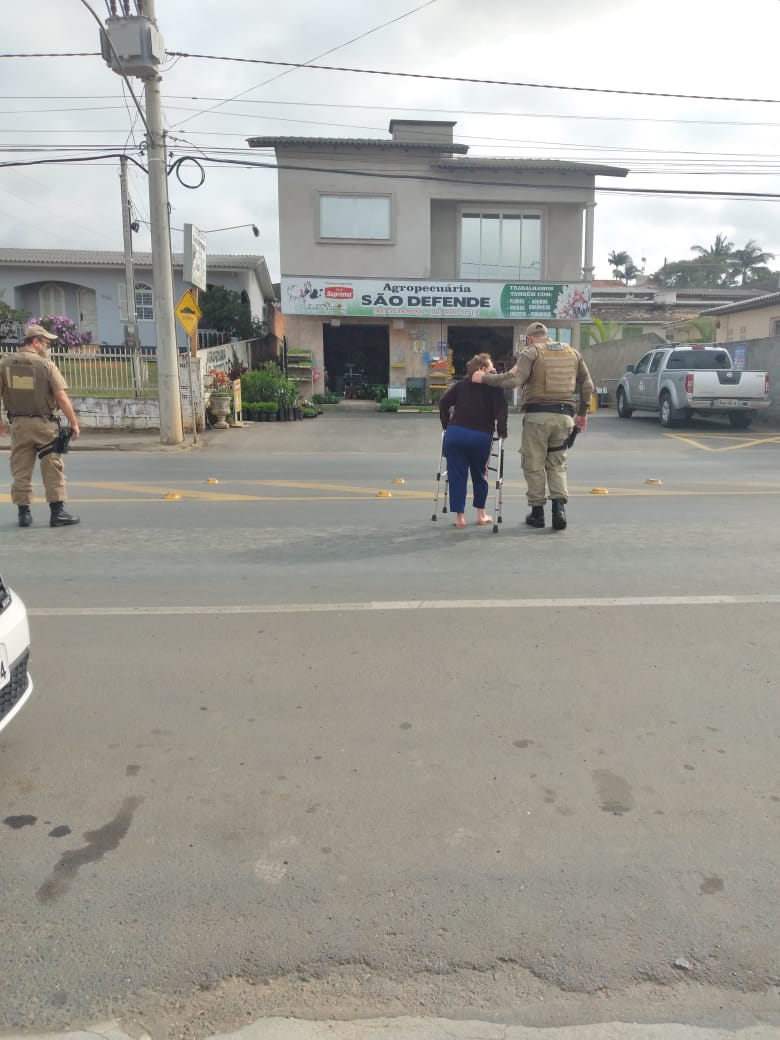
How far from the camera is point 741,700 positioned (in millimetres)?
4082

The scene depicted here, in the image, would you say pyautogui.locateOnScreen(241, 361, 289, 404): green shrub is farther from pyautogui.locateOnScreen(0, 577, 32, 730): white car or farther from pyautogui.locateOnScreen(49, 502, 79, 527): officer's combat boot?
pyautogui.locateOnScreen(0, 577, 32, 730): white car

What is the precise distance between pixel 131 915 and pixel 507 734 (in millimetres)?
1814

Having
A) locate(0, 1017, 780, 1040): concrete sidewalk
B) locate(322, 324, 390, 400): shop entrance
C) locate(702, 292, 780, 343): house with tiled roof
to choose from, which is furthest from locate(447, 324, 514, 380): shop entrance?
locate(0, 1017, 780, 1040): concrete sidewalk

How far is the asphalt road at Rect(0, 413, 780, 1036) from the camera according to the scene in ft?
7.64

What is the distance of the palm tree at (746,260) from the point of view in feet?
240

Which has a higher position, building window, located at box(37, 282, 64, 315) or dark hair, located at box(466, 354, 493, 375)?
building window, located at box(37, 282, 64, 315)

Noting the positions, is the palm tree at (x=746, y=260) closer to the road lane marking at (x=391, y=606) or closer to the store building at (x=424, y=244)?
the store building at (x=424, y=244)

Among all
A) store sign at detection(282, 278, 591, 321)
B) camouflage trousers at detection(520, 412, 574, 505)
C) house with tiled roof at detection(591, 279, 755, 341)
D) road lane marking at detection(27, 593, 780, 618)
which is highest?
house with tiled roof at detection(591, 279, 755, 341)

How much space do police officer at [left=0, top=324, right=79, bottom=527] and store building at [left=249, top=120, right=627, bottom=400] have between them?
18.5m

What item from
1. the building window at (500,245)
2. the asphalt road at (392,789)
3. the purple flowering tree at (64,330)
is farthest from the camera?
the building window at (500,245)

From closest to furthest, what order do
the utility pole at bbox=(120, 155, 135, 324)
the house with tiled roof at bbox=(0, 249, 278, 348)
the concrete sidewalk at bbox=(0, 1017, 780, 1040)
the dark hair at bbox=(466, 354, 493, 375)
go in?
the concrete sidewalk at bbox=(0, 1017, 780, 1040) → the dark hair at bbox=(466, 354, 493, 375) → the utility pole at bbox=(120, 155, 135, 324) → the house with tiled roof at bbox=(0, 249, 278, 348)

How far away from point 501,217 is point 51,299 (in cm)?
1750

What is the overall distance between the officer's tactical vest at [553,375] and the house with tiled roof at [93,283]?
79.8ft

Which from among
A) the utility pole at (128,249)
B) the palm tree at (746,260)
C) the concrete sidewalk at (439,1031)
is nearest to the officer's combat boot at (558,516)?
the concrete sidewalk at (439,1031)
